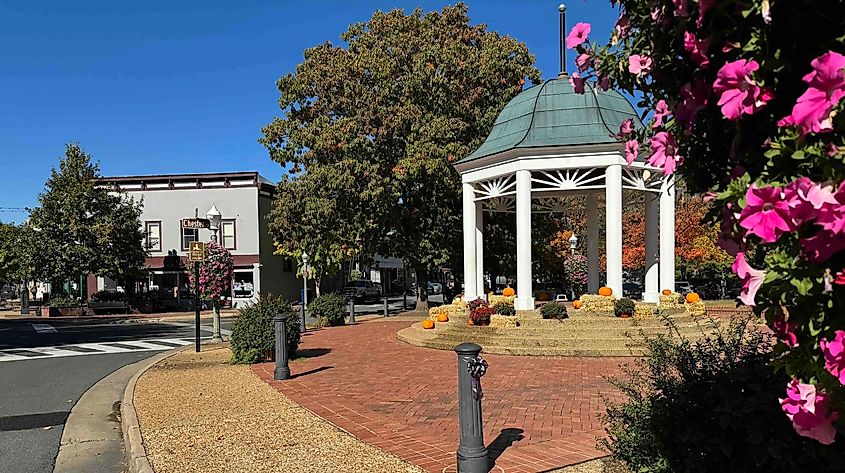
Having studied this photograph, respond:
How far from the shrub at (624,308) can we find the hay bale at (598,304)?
0.13 meters

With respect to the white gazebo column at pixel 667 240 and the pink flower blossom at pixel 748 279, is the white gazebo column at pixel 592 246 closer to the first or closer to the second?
the white gazebo column at pixel 667 240

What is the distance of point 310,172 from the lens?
25.2m

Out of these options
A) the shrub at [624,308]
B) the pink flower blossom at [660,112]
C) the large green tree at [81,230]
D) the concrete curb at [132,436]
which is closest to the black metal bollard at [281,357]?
the concrete curb at [132,436]

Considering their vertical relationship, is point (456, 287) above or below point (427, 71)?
below

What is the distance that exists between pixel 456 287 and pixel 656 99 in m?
32.9

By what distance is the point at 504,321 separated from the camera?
14203 mm

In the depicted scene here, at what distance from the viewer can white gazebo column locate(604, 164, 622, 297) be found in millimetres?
14766

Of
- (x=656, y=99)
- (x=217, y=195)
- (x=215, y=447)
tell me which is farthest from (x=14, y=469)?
(x=217, y=195)

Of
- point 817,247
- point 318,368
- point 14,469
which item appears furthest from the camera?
point 318,368

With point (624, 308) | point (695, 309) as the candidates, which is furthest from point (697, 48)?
point (695, 309)

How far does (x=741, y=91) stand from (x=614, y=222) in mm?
13467

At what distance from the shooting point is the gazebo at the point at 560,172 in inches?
587

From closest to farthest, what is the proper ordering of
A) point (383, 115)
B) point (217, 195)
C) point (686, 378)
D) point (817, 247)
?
point (817, 247)
point (686, 378)
point (383, 115)
point (217, 195)

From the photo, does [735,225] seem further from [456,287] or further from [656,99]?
[456,287]
